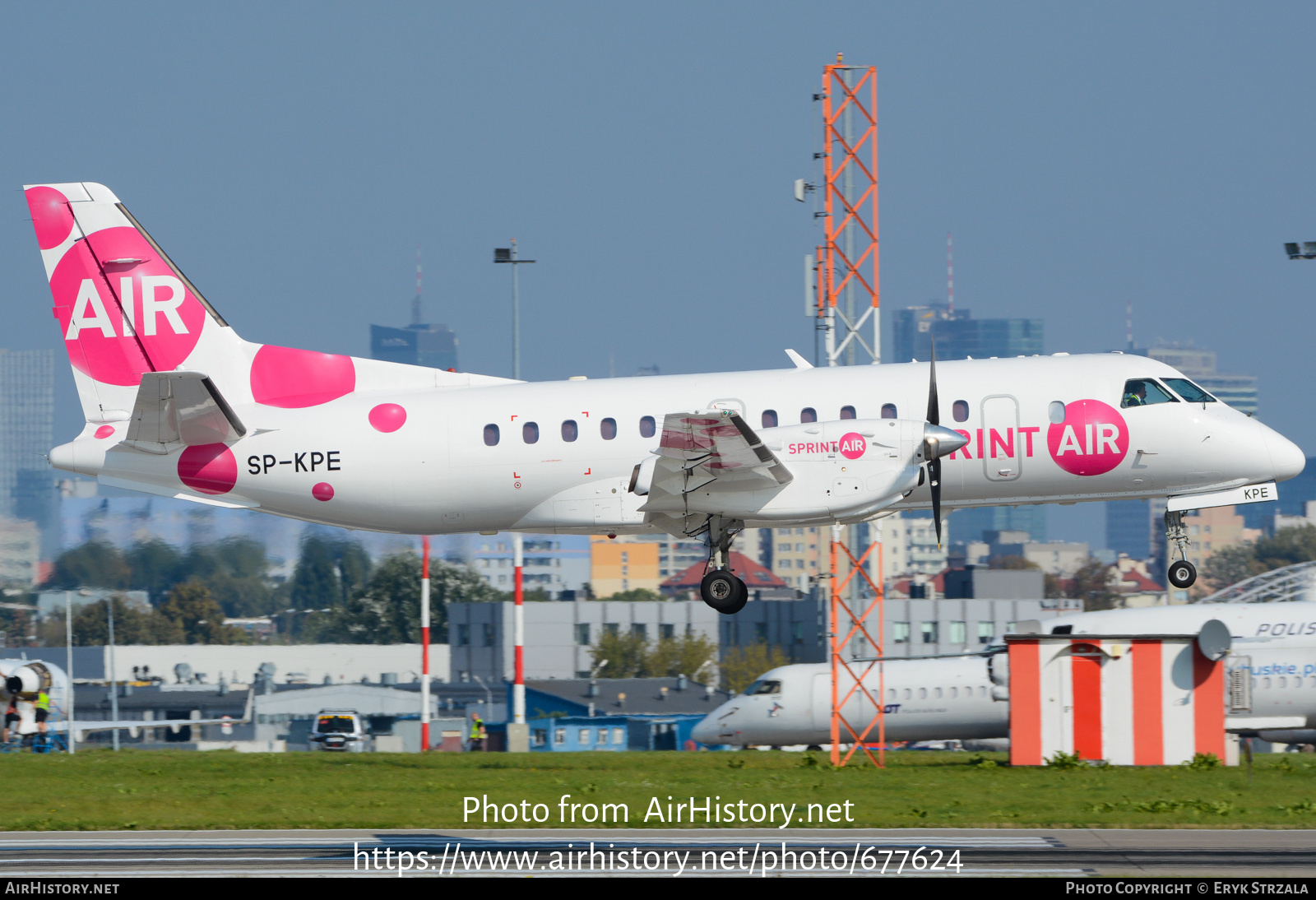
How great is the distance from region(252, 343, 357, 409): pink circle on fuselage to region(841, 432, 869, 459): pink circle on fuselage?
26.0 ft

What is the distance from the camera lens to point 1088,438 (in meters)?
21.9

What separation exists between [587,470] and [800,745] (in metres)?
21.5

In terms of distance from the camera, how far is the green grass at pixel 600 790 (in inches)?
878

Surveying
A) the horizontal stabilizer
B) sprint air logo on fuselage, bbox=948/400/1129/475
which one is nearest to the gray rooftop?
the horizontal stabilizer

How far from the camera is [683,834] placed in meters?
20.3

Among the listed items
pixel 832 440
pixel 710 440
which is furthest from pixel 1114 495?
pixel 710 440

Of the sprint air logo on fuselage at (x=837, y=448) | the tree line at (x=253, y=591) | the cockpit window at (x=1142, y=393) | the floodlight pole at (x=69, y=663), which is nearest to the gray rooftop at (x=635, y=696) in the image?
the tree line at (x=253, y=591)

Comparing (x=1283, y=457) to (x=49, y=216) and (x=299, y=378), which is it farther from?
(x=49, y=216)

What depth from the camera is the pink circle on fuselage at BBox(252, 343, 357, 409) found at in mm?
23375

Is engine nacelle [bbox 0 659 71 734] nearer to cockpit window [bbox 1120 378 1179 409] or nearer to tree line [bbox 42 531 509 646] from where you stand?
tree line [bbox 42 531 509 646]

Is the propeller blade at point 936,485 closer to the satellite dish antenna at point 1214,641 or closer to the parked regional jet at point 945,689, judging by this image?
the satellite dish antenna at point 1214,641

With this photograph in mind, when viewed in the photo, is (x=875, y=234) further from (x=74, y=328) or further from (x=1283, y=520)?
(x=1283, y=520)

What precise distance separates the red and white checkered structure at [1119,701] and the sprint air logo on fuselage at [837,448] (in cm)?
Answer: 1190

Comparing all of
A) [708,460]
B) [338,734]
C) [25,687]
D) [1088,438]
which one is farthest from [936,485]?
[338,734]
